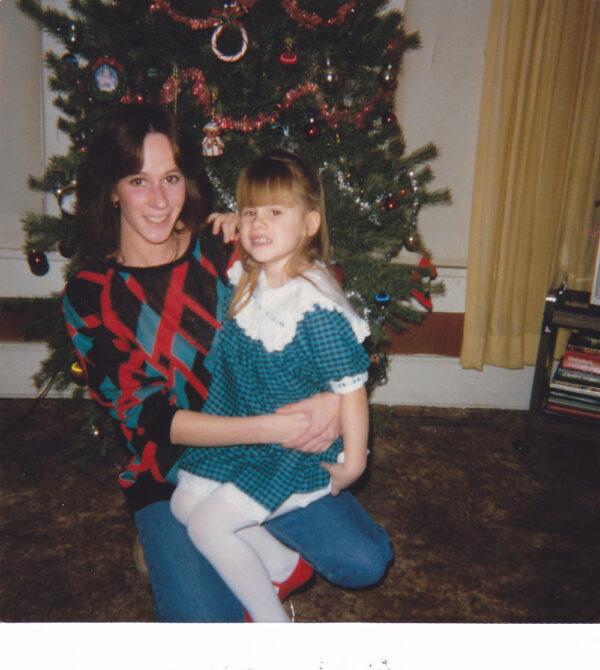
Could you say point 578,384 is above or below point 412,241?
below

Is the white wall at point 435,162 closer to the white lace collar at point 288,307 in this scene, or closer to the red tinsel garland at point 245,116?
the red tinsel garland at point 245,116

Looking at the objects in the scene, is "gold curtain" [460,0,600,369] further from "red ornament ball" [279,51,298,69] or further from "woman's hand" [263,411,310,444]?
"woman's hand" [263,411,310,444]

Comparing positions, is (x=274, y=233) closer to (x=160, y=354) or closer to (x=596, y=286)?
(x=160, y=354)

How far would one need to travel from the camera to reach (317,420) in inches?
51.6

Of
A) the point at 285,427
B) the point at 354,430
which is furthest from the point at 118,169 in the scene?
the point at 354,430

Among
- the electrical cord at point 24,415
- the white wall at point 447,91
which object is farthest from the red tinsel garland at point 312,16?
the electrical cord at point 24,415

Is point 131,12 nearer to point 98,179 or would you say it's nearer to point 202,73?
point 202,73

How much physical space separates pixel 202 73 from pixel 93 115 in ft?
1.39

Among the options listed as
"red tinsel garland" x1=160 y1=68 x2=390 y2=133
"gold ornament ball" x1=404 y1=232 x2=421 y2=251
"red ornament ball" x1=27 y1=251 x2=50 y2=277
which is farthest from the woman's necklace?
"gold ornament ball" x1=404 y1=232 x2=421 y2=251

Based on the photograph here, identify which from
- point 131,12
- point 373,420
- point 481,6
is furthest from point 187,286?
point 481,6

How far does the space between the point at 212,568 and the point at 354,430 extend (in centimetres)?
50

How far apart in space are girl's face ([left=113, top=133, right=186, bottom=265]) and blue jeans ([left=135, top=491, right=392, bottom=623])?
0.73m

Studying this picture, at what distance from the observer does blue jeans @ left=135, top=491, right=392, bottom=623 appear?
4.14 ft

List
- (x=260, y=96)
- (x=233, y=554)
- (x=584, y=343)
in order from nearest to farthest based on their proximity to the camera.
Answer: (x=233, y=554) → (x=260, y=96) → (x=584, y=343)
